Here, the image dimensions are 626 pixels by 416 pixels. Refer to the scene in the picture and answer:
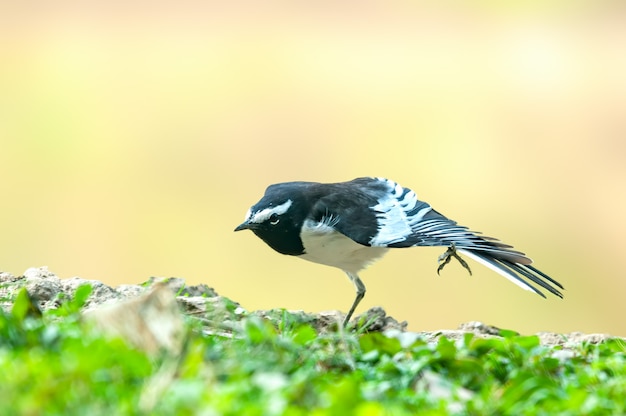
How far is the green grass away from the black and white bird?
4.41ft

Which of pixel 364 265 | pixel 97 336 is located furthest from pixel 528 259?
pixel 97 336

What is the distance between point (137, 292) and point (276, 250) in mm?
993

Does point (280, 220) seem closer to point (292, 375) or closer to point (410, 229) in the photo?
point (410, 229)

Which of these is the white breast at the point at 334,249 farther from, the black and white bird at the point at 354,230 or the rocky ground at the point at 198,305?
the rocky ground at the point at 198,305

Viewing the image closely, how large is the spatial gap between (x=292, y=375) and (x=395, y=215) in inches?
108

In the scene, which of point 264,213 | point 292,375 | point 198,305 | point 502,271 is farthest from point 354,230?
point 292,375

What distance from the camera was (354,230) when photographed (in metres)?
4.80

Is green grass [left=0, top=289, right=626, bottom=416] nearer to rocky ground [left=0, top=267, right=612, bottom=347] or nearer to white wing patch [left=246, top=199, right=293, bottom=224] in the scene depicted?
rocky ground [left=0, top=267, right=612, bottom=347]

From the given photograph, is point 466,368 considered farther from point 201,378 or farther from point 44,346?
point 44,346

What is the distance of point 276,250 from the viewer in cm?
507

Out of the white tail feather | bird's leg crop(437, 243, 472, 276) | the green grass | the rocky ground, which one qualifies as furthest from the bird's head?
the green grass

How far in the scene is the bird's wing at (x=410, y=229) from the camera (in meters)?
4.56

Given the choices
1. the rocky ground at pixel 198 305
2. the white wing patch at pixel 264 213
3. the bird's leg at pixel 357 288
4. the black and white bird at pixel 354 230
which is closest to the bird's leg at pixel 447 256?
the black and white bird at pixel 354 230

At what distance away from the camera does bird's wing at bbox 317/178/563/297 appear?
4559 millimetres
